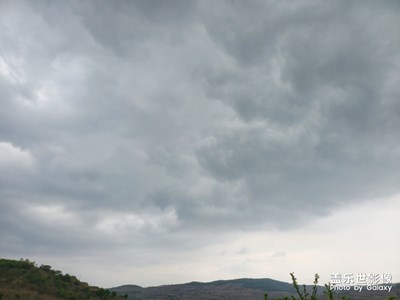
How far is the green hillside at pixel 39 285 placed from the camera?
6950 centimetres

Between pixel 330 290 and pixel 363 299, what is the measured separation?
221546mm

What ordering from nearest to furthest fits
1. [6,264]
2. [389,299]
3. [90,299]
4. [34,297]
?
[389,299] → [34,297] → [90,299] → [6,264]

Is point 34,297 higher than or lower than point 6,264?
lower

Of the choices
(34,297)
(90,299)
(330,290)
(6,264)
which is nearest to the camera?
(330,290)

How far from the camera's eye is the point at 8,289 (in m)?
69.0

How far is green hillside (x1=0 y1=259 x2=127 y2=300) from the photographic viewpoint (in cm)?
6950

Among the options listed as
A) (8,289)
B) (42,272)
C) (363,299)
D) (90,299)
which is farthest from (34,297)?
(363,299)

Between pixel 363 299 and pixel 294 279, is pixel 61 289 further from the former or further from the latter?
pixel 363 299

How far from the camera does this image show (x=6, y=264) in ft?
274

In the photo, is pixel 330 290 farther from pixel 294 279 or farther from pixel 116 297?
pixel 116 297

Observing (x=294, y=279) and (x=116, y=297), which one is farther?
(x=116, y=297)

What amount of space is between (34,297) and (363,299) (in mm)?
182943

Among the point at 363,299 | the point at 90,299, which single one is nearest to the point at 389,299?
the point at 90,299

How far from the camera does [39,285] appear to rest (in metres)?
75.3
